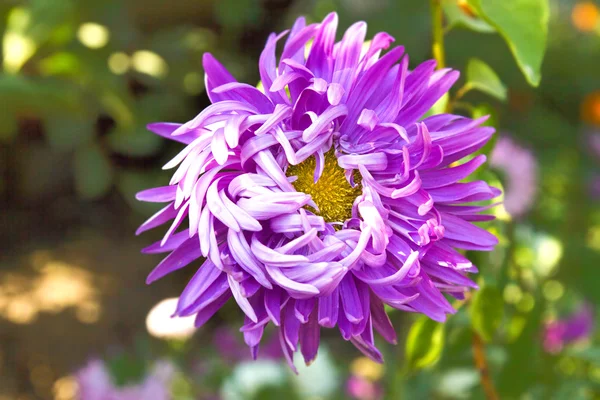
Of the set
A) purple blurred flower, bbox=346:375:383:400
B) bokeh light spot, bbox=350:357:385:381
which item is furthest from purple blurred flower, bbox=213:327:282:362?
bokeh light spot, bbox=350:357:385:381

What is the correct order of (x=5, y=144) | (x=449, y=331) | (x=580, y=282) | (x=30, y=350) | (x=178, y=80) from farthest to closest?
1. (x=5, y=144)
2. (x=30, y=350)
3. (x=580, y=282)
4. (x=178, y=80)
5. (x=449, y=331)

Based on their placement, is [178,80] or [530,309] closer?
[530,309]

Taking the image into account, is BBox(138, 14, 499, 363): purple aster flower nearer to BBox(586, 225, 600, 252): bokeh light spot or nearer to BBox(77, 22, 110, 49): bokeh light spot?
BBox(77, 22, 110, 49): bokeh light spot

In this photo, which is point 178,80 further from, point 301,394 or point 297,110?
point 297,110

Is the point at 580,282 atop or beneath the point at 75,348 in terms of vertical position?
atop

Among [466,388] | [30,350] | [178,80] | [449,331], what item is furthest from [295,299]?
[30,350]
